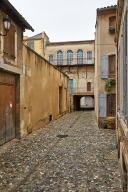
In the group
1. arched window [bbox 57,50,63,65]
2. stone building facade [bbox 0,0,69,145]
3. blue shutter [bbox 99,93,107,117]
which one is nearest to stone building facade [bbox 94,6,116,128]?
blue shutter [bbox 99,93,107,117]

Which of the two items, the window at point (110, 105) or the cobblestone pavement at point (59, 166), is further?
the window at point (110, 105)

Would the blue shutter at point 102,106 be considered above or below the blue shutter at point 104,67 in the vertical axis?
below

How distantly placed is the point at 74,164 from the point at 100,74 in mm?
10842

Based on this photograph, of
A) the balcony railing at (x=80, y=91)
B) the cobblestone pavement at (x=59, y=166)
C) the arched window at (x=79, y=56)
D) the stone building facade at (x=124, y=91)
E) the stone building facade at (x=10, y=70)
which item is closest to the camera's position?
the stone building facade at (x=124, y=91)

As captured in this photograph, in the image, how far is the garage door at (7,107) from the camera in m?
11.0

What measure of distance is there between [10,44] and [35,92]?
16.8 feet

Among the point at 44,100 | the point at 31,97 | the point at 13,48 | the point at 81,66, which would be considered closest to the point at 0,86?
the point at 13,48

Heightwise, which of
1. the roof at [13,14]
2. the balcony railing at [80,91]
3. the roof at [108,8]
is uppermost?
the roof at [108,8]

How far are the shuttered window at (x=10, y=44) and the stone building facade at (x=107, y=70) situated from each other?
8059 mm

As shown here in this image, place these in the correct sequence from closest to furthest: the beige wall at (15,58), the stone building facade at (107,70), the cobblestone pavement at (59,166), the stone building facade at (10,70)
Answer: the cobblestone pavement at (59,166)
the beige wall at (15,58)
the stone building facade at (10,70)
the stone building facade at (107,70)

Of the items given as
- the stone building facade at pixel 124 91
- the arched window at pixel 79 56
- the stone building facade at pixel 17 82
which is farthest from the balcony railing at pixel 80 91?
the stone building facade at pixel 124 91

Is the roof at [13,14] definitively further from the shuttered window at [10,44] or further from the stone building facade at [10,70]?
→ the shuttered window at [10,44]

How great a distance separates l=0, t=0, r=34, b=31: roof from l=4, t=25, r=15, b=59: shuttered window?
47 centimetres

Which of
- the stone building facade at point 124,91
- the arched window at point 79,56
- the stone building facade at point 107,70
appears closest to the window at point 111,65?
the stone building facade at point 107,70
